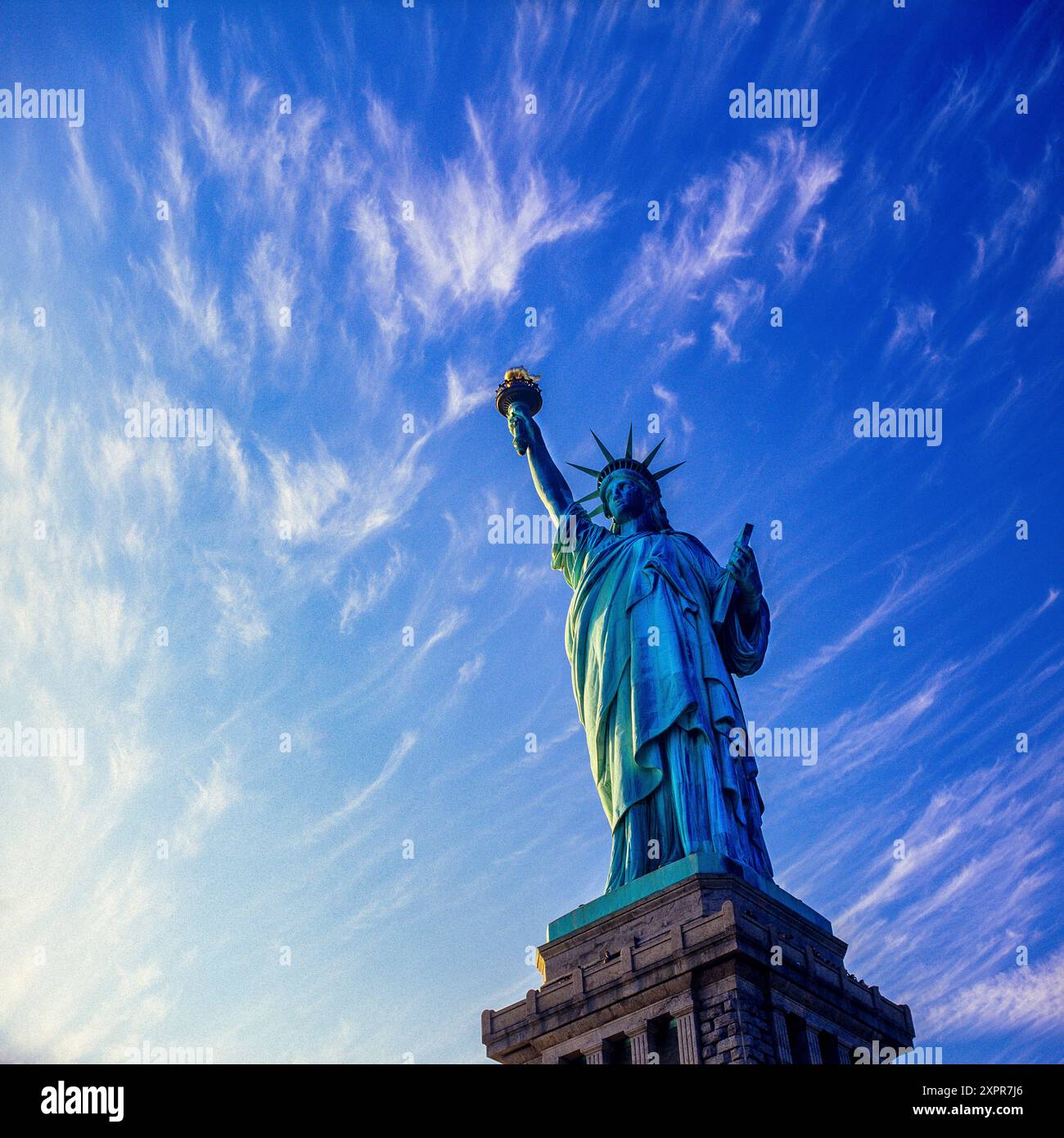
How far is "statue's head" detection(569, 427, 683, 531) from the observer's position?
104 ft

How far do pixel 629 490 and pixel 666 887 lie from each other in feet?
35.2

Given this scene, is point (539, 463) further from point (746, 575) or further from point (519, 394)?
point (746, 575)

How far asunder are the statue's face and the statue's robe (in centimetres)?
62

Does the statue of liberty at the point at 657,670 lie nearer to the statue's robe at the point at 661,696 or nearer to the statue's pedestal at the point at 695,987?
the statue's robe at the point at 661,696

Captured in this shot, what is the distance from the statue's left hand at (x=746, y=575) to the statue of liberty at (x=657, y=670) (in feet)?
0.10

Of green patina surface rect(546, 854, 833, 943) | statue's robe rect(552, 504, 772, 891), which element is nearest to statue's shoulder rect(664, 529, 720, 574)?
statue's robe rect(552, 504, 772, 891)

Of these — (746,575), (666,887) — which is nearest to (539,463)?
(746,575)

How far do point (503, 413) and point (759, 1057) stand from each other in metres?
18.6

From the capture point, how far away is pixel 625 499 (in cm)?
3156

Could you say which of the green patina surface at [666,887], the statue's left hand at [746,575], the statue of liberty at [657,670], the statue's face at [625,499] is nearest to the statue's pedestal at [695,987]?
the green patina surface at [666,887]

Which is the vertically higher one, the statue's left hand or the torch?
the torch

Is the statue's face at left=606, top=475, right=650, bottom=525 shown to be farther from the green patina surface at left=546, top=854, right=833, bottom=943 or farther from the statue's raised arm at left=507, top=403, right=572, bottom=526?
the green patina surface at left=546, top=854, right=833, bottom=943
